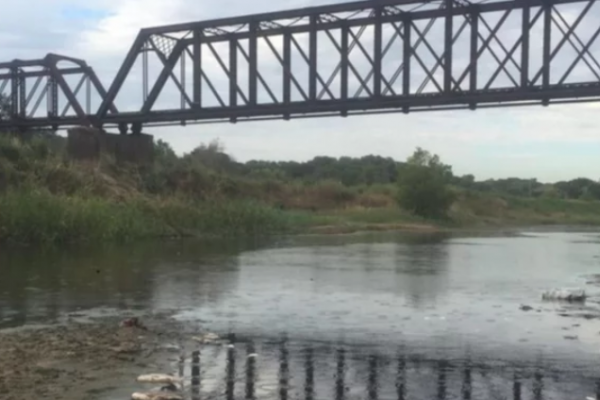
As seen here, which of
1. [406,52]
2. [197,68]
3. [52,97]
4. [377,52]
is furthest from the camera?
[52,97]

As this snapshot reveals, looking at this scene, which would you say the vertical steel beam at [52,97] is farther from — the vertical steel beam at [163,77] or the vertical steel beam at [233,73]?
the vertical steel beam at [233,73]

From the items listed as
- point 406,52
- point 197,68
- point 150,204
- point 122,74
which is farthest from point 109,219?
point 122,74

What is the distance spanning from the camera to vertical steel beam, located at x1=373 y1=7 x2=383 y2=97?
44.7 metres

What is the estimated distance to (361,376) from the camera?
379 inches

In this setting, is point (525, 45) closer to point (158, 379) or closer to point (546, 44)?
point (546, 44)

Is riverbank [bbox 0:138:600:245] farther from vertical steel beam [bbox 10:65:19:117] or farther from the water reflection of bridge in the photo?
the water reflection of bridge

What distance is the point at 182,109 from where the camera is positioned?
52.2 meters

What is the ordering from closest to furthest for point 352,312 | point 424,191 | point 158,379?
point 158,379 < point 352,312 < point 424,191

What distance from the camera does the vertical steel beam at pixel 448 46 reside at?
42281 millimetres

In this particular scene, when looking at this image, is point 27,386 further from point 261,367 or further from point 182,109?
point 182,109

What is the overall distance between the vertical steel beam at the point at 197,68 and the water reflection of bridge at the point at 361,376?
41.3m

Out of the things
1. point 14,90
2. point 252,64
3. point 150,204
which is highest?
point 14,90

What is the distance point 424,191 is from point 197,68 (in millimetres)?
31959

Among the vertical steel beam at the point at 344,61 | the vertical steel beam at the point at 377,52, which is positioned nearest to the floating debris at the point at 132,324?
the vertical steel beam at the point at 377,52
